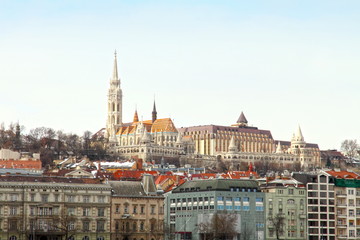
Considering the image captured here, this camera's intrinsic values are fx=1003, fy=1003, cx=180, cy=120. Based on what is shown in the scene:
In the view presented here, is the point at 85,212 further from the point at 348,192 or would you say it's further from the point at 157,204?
the point at 348,192

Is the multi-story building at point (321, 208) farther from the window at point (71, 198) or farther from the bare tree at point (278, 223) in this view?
the window at point (71, 198)

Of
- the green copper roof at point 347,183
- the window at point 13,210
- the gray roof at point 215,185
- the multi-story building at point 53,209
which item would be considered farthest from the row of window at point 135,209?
the green copper roof at point 347,183

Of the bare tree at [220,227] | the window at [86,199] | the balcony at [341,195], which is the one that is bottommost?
the bare tree at [220,227]

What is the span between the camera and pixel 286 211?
127 m

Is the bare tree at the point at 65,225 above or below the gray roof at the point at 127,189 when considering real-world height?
below

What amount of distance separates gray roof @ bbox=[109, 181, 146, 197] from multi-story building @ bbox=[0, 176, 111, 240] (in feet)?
9.60

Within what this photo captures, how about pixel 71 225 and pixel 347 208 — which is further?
pixel 347 208

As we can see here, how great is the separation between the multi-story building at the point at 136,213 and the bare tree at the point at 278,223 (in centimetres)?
1507

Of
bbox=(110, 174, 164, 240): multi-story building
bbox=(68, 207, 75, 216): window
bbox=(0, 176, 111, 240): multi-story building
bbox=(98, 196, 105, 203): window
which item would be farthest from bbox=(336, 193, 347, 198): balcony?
bbox=(68, 207, 75, 216): window

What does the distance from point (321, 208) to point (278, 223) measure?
8.69 metres

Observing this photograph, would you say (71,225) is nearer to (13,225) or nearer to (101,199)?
(101,199)

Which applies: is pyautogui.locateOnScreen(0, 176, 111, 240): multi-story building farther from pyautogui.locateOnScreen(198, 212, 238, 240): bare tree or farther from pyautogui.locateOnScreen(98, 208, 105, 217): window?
pyautogui.locateOnScreen(198, 212, 238, 240): bare tree

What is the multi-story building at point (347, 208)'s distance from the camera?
5113 inches

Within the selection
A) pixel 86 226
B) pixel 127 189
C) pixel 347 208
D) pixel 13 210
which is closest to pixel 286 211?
pixel 347 208
